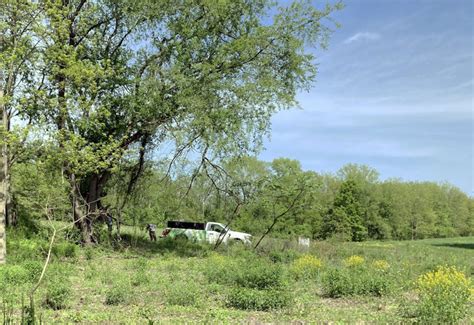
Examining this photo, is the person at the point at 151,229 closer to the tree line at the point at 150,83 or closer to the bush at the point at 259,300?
the tree line at the point at 150,83

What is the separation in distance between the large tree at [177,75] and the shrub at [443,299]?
11.0m

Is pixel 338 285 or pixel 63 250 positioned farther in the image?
pixel 63 250

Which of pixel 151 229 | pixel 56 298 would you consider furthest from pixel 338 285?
pixel 151 229

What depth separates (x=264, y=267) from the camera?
9.43 m

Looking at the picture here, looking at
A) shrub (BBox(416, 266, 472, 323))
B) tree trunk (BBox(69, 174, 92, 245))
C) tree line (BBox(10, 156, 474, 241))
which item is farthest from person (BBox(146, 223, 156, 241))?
shrub (BBox(416, 266, 472, 323))

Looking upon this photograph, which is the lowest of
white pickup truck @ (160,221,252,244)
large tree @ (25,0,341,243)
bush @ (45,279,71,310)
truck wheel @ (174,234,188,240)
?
bush @ (45,279,71,310)

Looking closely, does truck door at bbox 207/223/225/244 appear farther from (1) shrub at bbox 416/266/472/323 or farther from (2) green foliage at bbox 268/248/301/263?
(1) shrub at bbox 416/266/472/323

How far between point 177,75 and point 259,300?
10.5m

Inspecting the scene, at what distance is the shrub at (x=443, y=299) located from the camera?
5.96 meters

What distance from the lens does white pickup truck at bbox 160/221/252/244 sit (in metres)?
24.3

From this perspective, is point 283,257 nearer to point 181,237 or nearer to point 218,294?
point 218,294

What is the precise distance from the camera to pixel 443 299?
6195 millimetres

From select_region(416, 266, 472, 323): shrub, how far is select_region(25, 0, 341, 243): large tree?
11.0m

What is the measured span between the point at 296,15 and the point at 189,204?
32.9ft
